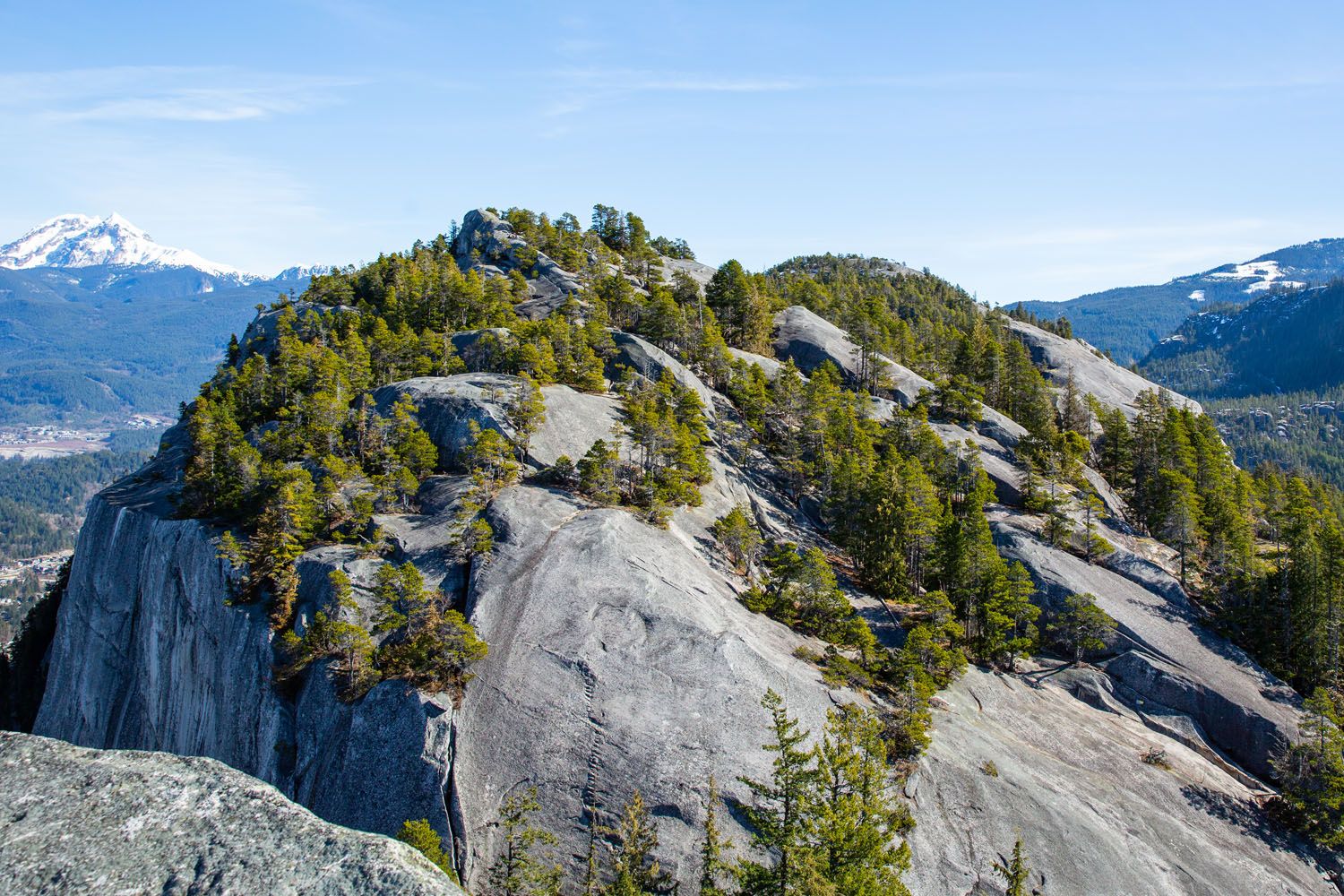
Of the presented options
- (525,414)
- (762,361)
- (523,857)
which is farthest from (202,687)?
(762,361)

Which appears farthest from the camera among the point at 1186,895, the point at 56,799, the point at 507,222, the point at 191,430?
the point at 507,222

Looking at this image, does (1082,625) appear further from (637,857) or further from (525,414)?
(525,414)

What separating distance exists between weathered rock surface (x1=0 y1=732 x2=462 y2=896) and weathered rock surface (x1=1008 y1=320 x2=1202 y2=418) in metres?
123

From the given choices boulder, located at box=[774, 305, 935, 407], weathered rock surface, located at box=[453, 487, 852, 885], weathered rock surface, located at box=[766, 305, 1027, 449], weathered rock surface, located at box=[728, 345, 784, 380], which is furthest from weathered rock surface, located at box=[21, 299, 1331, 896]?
boulder, located at box=[774, 305, 935, 407]

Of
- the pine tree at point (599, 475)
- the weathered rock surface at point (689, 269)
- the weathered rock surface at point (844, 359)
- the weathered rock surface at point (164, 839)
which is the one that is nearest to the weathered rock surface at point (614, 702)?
the pine tree at point (599, 475)

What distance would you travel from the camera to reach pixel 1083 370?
124 meters

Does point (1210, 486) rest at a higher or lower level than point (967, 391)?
lower

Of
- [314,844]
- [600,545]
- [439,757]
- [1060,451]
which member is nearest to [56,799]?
[314,844]

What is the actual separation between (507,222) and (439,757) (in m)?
100

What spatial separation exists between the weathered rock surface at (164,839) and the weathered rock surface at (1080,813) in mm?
31333

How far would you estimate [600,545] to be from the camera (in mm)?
45875

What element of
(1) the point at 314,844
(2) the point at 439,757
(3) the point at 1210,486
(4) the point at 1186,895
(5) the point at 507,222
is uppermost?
(5) the point at 507,222

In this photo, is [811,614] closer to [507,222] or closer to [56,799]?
[56,799]

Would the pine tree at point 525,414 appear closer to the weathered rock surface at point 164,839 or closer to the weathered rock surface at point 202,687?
the weathered rock surface at point 202,687
